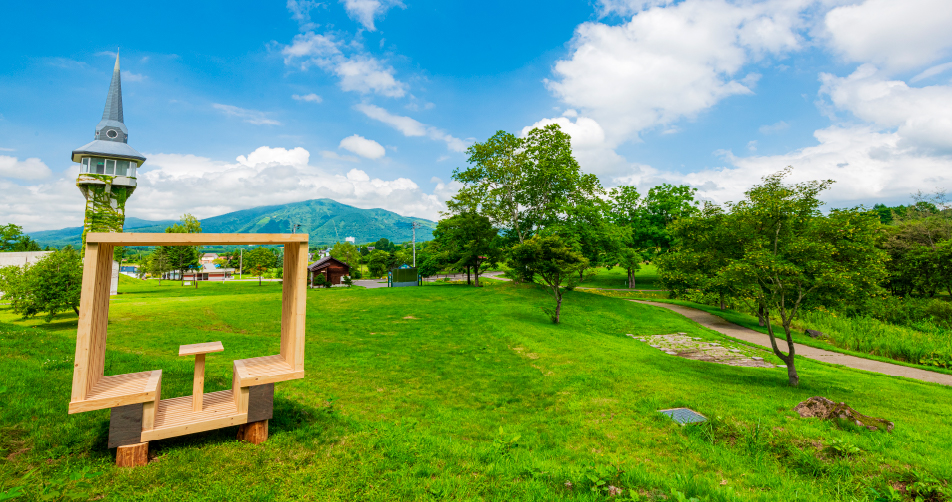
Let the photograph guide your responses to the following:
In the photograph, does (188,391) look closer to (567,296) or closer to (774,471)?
(774,471)

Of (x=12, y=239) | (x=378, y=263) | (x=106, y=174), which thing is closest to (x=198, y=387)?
(x=106, y=174)

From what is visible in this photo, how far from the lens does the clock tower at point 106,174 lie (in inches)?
1325

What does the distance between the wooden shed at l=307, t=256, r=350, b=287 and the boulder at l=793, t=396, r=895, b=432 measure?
134 feet

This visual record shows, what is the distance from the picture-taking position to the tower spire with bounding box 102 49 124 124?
3788 centimetres

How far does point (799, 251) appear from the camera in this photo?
9305 mm

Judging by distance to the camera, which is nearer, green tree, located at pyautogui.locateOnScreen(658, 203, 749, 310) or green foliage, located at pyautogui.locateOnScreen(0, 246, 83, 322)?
green tree, located at pyautogui.locateOnScreen(658, 203, 749, 310)

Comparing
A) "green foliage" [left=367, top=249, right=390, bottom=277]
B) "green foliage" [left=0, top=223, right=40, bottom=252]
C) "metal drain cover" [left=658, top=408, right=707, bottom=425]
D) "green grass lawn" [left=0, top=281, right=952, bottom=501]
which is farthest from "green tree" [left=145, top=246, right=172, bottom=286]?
"metal drain cover" [left=658, top=408, right=707, bottom=425]

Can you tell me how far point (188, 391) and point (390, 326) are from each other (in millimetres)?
10351

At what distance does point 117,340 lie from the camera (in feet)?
39.9

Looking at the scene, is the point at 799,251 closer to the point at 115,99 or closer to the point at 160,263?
the point at 115,99

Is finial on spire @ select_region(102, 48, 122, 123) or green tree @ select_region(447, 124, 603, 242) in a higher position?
finial on spire @ select_region(102, 48, 122, 123)

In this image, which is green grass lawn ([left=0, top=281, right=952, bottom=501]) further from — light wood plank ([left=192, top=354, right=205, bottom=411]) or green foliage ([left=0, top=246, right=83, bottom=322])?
green foliage ([left=0, top=246, right=83, bottom=322])

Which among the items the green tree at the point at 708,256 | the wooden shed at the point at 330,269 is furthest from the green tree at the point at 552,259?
the wooden shed at the point at 330,269

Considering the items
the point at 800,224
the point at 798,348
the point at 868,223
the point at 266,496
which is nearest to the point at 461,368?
the point at 266,496
